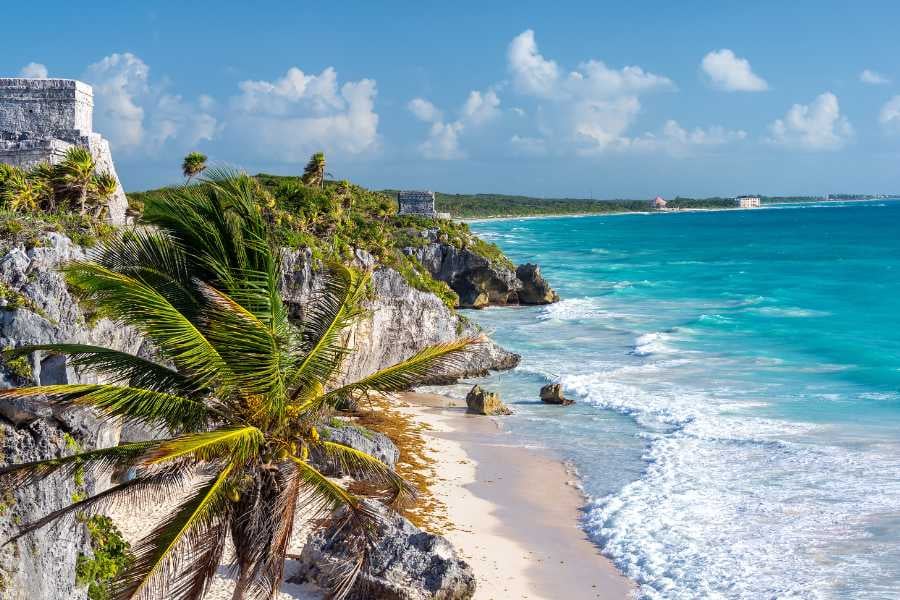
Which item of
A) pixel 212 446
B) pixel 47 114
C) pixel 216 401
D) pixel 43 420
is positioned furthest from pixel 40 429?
pixel 47 114

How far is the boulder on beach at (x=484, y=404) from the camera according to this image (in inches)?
912

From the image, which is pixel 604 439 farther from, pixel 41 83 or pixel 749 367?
pixel 41 83

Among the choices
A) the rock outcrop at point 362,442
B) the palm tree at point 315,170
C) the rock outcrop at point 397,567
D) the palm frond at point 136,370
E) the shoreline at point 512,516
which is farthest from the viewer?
the palm tree at point 315,170

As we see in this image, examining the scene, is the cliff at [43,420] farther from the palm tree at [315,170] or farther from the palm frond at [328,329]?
the palm tree at [315,170]

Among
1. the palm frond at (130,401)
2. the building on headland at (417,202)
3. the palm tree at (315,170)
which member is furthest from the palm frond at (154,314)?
the building on headland at (417,202)

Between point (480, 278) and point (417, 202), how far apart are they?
12013 millimetres

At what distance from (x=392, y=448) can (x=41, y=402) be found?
8.95 meters

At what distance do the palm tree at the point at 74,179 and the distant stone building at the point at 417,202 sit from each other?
36713 mm

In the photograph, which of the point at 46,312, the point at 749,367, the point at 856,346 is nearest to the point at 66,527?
the point at 46,312

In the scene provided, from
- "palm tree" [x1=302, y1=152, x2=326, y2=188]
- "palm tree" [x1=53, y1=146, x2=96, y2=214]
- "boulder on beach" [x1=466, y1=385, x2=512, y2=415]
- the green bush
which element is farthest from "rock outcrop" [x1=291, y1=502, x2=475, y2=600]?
"palm tree" [x1=302, y1=152, x2=326, y2=188]

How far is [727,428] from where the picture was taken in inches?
853

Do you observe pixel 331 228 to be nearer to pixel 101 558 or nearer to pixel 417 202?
pixel 101 558

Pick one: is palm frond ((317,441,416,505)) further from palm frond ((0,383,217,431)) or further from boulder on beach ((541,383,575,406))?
boulder on beach ((541,383,575,406))

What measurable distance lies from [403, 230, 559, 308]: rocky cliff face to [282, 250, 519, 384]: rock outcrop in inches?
696
